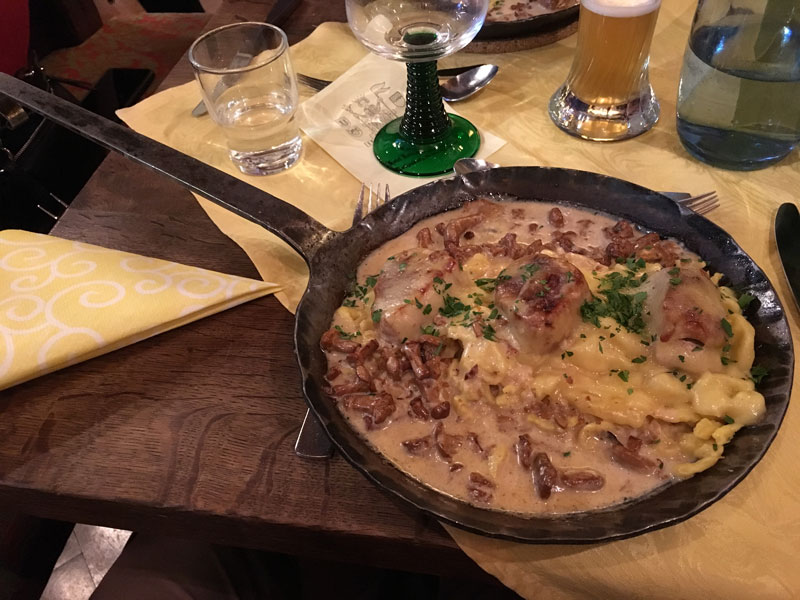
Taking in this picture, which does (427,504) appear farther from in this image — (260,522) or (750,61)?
(750,61)

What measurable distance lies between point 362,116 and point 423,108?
295mm

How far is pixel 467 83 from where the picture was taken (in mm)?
2135

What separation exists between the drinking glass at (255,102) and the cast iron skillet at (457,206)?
0.40 meters

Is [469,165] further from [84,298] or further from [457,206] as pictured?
[84,298]

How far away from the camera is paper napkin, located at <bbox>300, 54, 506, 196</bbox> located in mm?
1911

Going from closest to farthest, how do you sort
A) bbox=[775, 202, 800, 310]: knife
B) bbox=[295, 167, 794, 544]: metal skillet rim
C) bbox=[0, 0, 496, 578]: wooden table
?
bbox=[295, 167, 794, 544]: metal skillet rim → bbox=[0, 0, 496, 578]: wooden table → bbox=[775, 202, 800, 310]: knife

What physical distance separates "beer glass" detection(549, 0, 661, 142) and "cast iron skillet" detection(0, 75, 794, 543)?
514 mm

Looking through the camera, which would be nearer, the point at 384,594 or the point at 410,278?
the point at 410,278

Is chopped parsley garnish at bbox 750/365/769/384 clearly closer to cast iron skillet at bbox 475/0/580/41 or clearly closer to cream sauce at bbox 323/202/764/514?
cream sauce at bbox 323/202/764/514

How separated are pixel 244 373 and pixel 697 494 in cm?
90

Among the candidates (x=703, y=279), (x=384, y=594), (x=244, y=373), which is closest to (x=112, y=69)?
(x=244, y=373)

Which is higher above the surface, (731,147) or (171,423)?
(731,147)

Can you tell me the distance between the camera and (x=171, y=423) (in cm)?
129

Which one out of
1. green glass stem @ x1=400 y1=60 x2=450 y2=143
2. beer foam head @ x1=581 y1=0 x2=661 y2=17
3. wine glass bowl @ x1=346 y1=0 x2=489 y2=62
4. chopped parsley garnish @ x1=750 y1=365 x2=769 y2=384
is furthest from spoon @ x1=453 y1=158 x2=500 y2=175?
chopped parsley garnish @ x1=750 y1=365 x2=769 y2=384
